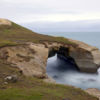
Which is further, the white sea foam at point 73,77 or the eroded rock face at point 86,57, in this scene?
the eroded rock face at point 86,57

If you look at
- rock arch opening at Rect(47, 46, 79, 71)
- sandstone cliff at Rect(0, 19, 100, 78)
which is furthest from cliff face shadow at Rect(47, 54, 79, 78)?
sandstone cliff at Rect(0, 19, 100, 78)

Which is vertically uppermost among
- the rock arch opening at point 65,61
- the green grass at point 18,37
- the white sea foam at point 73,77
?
the green grass at point 18,37

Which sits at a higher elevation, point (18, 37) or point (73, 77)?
point (18, 37)

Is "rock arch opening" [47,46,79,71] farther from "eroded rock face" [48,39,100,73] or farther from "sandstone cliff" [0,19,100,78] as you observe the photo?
"sandstone cliff" [0,19,100,78]

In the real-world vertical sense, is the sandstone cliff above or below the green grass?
below

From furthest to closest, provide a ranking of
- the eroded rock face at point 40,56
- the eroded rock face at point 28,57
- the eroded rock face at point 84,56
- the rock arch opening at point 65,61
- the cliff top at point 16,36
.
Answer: the rock arch opening at point 65,61, the eroded rock face at point 84,56, the cliff top at point 16,36, the eroded rock face at point 40,56, the eroded rock face at point 28,57

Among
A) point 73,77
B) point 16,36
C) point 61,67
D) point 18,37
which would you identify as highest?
point 16,36

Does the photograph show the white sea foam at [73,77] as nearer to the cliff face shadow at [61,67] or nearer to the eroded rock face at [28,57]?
the cliff face shadow at [61,67]

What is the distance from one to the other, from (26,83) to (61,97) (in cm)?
429

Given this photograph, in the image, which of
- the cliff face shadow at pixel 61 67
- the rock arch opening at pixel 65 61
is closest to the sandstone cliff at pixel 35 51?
the rock arch opening at pixel 65 61

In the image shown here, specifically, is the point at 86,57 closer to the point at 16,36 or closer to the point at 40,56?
the point at 40,56

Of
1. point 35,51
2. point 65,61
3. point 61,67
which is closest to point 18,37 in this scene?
point 35,51

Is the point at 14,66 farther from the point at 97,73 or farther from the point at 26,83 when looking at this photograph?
the point at 97,73

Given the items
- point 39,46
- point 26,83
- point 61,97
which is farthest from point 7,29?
point 61,97
